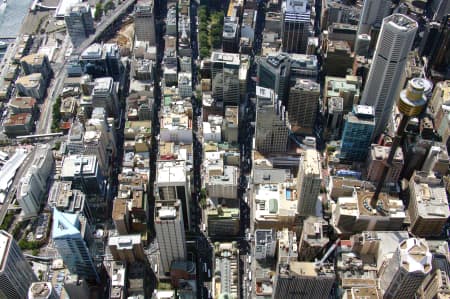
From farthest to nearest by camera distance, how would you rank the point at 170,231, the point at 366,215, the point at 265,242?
the point at 366,215 → the point at 265,242 → the point at 170,231

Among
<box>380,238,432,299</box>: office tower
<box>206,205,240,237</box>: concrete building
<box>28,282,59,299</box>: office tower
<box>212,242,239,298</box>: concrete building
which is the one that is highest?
<box>380,238,432,299</box>: office tower

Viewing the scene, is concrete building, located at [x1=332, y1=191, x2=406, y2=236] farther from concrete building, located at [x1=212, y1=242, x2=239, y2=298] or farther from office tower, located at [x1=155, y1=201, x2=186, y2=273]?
office tower, located at [x1=155, y1=201, x2=186, y2=273]

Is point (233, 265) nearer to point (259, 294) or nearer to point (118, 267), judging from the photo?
point (259, 294)

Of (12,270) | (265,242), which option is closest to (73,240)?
(12,270)

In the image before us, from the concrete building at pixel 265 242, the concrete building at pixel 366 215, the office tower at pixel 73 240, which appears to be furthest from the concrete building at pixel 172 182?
the concrete building at pixel 366 215

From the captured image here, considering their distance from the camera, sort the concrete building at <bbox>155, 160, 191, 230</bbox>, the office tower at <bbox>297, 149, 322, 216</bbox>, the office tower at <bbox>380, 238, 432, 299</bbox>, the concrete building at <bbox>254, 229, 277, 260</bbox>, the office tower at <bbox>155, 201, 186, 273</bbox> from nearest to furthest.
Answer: the office tower at <bbox>380, 238, 432, 299</bbox>
the office tower at <bbox>155, 201, 186, 273</bbox>
the concrete building at <bbox>254, 229, 277, 260</bbox>
the concrete building at <bbox>155, 160, 191, 230</bbox>
the office tower at <bbox>297, 149, 322, 216</bbox>

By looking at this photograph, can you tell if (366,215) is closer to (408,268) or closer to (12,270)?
(408,268)

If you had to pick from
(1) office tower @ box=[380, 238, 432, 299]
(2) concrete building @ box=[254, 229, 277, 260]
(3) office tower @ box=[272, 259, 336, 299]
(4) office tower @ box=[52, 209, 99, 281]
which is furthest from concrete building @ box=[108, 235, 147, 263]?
(1) office tower @ box=[380, 238, 432, 299]
